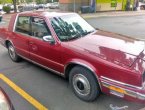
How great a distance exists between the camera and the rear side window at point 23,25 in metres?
4.86

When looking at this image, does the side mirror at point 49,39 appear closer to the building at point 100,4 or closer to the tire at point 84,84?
the tire at point 84,84

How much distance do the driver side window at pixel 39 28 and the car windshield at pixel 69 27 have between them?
210mm

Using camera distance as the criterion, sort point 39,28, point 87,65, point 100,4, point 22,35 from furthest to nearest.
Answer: point 100,4
point 22,35
point 39,28
point 87,65

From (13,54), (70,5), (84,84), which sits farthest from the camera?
(70,5)

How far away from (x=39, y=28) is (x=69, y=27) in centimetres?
75

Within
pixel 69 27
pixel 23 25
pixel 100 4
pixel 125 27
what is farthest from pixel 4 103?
pixel 100 4

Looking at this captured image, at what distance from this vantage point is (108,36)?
4.29 m

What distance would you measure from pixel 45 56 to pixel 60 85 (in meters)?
0.76

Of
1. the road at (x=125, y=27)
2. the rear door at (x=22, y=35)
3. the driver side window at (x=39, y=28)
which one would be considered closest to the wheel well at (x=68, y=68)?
the driver side window at (x=39, y=28)

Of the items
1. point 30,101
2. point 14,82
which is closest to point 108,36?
point 30,101

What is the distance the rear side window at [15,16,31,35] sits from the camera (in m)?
4.86

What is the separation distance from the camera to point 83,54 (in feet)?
11.2

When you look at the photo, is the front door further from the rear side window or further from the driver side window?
the rear side window

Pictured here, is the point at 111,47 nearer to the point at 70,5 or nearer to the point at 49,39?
the point at 49,39
